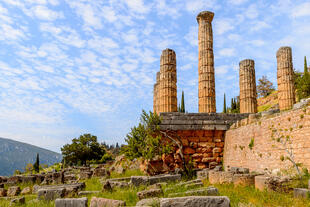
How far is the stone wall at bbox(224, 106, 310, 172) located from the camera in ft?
29.5

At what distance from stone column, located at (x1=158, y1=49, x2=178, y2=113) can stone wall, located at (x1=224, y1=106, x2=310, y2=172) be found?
14.4ft

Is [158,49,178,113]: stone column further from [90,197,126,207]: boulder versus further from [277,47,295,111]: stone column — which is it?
[90,197,126,207]: boulder

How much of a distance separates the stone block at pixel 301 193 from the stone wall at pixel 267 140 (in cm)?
189

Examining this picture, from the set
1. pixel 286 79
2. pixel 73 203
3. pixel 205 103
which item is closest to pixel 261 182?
pixel 73 203

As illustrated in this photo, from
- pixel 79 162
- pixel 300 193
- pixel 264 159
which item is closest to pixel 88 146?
pixel 79 162

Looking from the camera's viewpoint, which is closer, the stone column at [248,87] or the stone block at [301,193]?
the stone block at [301,193]

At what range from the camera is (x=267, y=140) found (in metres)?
10.8

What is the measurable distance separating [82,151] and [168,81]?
25.6 m

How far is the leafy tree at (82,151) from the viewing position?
1555 inches

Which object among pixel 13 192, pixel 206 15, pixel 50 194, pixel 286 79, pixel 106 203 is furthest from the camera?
pixel 286 79

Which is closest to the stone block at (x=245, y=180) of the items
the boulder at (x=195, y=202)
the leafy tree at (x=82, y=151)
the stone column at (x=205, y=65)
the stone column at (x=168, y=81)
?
the boulder at (x=195, y=202)

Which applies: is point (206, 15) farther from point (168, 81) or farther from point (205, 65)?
point (168, 81)

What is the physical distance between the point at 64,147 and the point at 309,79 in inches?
1249

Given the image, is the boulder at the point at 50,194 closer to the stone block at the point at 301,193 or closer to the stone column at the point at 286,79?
the stone block at the point at 301,193
